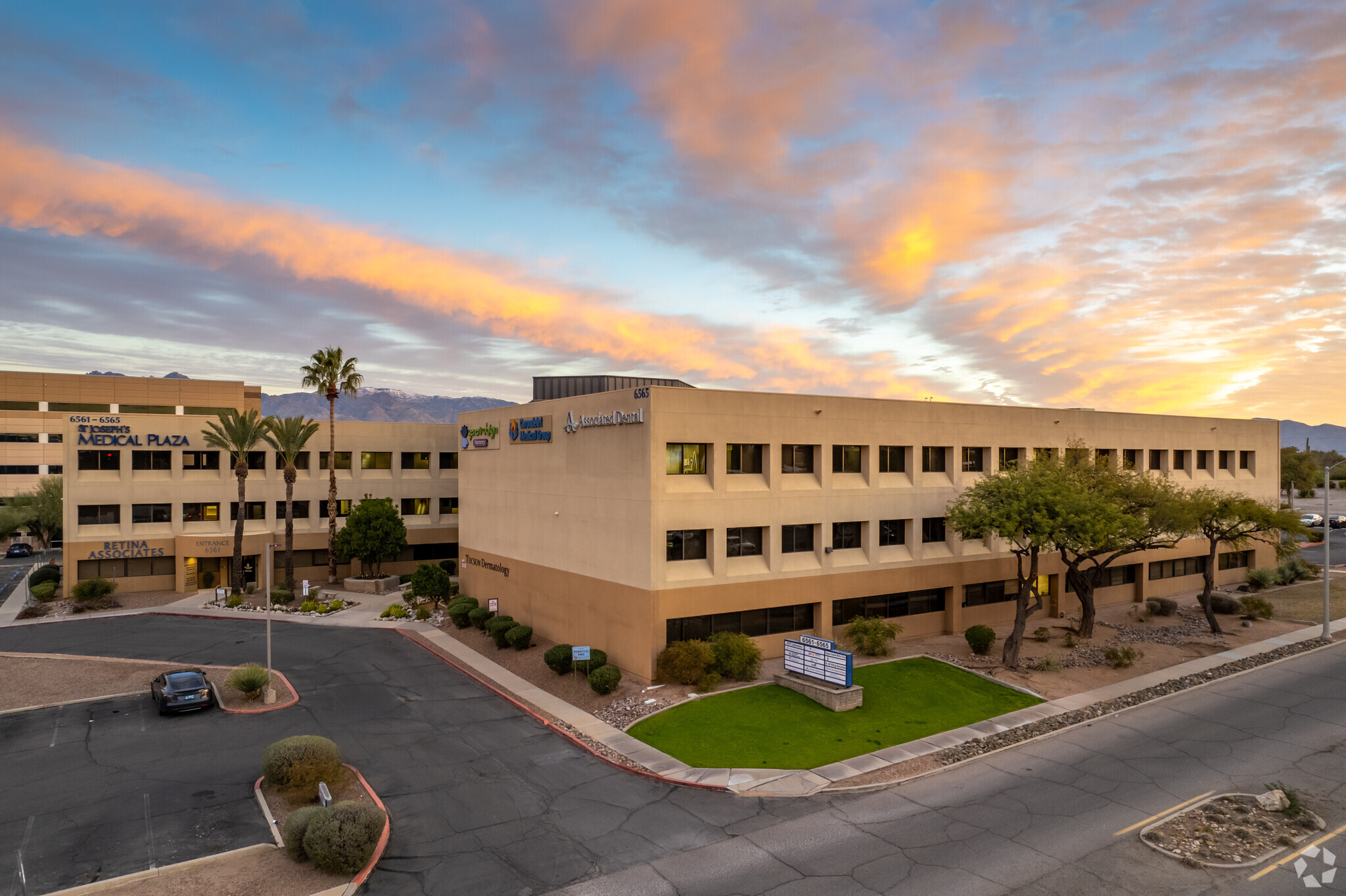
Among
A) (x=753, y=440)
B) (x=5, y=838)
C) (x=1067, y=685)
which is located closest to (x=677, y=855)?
(x=5, y=838)

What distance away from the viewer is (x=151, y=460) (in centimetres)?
5359

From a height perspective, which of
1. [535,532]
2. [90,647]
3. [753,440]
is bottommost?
[90,647]

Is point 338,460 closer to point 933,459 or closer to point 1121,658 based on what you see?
point 933,459

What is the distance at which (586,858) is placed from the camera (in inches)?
654

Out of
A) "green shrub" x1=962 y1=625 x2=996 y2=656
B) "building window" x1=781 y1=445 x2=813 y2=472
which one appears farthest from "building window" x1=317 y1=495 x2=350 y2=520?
"green shrub" x1=962 y1=625 x2=996 y2=656

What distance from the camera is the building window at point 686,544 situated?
30.0m

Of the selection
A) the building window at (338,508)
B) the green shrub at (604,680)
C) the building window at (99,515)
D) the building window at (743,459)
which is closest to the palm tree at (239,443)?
the building window at (338,508)

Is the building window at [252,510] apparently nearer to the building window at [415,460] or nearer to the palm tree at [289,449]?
the palm tree at [289,449]

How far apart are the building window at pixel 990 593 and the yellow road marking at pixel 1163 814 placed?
19.3 meters

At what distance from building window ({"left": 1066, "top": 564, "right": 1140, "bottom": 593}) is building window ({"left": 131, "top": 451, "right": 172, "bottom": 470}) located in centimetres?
6462

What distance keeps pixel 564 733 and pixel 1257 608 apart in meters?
39.8

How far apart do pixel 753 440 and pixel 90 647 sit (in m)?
36.3

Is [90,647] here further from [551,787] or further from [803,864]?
[803,864]

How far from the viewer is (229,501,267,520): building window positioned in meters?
56.0
